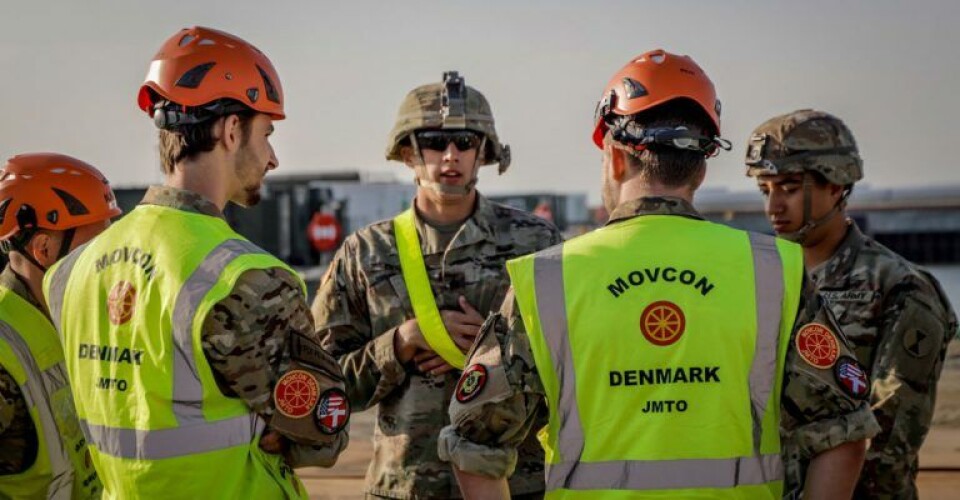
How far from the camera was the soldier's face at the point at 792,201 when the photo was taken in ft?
15.1

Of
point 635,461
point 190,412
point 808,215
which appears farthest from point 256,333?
point 808,215

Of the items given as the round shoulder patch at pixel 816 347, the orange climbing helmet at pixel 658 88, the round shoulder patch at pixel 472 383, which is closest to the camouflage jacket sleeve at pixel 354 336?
the round shoulder patch at pixel 472 383

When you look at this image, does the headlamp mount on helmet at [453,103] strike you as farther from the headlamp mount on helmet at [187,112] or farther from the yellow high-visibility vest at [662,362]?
the yellow high-visibility vest at [662,362]

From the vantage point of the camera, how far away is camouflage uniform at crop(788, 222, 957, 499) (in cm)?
412

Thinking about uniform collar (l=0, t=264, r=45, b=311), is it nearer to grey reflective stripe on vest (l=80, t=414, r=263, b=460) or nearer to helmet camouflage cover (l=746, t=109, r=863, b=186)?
grey reflective stripe on vest (l=80, t=414, r=263, b=460)

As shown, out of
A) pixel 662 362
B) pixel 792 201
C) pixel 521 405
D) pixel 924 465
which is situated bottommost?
pixel 924 465

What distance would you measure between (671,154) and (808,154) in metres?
1.80

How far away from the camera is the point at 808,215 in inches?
181

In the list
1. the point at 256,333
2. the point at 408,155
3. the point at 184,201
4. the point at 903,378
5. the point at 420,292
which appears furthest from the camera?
the point at 408,155

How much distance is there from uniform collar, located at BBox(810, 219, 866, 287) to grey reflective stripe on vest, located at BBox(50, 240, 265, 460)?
230 centimetres

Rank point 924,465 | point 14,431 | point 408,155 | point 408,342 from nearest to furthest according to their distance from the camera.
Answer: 1. point 14,431
2. point 408,342
3. point 408,155
4. point 924,465

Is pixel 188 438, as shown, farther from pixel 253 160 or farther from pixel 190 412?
pixel 253 160

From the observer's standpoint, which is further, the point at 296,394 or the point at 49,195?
the point at 49,195

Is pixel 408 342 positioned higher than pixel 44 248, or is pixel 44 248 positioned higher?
pixel 44 248
